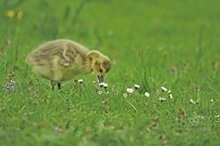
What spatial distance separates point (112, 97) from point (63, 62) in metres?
0.62

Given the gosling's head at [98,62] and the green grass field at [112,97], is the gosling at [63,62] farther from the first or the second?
the green grass field at [112,97]

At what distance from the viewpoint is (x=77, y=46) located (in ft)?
20.7

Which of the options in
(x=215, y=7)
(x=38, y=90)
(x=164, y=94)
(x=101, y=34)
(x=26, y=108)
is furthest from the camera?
(x=215, y=7)

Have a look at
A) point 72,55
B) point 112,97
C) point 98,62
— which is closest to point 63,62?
point 72,55

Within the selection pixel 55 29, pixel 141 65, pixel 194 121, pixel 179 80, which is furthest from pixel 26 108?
pixel 55 29

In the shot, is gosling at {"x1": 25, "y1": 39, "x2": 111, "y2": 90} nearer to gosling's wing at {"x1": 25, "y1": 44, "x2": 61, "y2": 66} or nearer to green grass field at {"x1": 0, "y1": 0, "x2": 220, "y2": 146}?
gosling's wing at {"x1": 25, "y1": 44, "x2": 61, "y2": 66}

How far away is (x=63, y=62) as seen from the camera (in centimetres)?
603

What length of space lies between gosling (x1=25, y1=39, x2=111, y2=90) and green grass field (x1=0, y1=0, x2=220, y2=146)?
119mm

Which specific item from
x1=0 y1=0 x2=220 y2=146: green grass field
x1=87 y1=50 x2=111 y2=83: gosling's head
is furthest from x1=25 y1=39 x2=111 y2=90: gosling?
x1=0 y1=0 x2=220 y2=146: green grass field

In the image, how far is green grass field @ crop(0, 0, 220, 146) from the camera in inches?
181

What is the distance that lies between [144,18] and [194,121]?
8.22 m

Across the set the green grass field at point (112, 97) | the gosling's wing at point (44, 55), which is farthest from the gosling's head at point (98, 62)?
the gosling's wing at point (44, 55)

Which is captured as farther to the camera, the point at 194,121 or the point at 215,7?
the point at 215,7

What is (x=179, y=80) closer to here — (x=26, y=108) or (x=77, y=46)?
(x=77, y=46)
